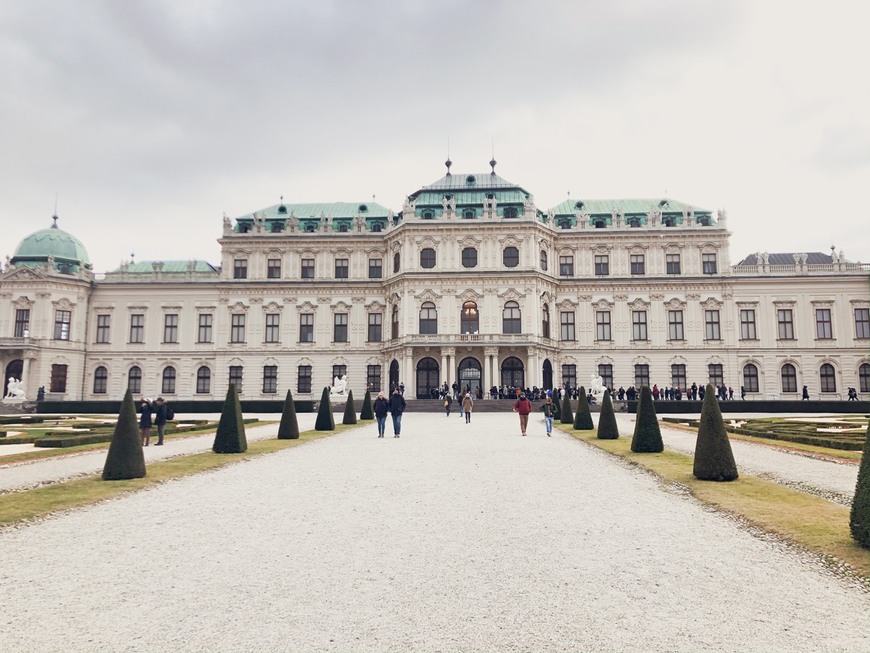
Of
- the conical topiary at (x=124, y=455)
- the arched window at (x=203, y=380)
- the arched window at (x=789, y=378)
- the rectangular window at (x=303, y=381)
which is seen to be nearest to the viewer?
the conical topiary at (x=124, y=455)

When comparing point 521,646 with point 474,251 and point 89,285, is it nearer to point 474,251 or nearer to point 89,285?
point 474,251

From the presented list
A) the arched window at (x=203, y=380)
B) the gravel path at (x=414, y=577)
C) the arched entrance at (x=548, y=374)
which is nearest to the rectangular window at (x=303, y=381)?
the arched window at (x=203, y=380)

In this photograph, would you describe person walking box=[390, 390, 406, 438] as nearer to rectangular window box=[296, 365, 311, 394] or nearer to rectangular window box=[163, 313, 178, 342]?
rectangular window box=[296, 365, 311, 394]

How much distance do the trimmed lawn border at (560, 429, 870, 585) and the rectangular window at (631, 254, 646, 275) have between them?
40504mm

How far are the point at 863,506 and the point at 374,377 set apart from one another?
46466mm

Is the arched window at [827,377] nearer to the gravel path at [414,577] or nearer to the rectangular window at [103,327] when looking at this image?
the gravel path at [414,577]

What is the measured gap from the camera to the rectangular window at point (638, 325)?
52062 mm

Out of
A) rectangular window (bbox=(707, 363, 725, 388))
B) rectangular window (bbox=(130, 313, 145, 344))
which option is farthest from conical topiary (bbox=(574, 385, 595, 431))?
rectangular window (bbox=(130, 313, 145, 344))

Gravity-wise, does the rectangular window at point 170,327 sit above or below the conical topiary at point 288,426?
above

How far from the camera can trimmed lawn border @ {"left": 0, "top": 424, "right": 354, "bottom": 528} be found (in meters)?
9.90

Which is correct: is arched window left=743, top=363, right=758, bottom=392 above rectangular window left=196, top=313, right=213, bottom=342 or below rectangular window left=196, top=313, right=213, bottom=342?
below

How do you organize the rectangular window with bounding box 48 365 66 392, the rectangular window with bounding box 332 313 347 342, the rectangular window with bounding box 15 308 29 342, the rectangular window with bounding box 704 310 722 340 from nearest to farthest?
the rectangular window with bounding box 48 365 66 392 → the rectangular window with bounding box 15 308 29 342 → the rectangular window with bounding box 704 310 722 340 → the rectangular window with bounding box 332 313 347 342

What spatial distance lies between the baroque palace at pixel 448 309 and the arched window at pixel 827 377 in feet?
0.43

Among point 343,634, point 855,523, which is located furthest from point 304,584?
point 855,523
